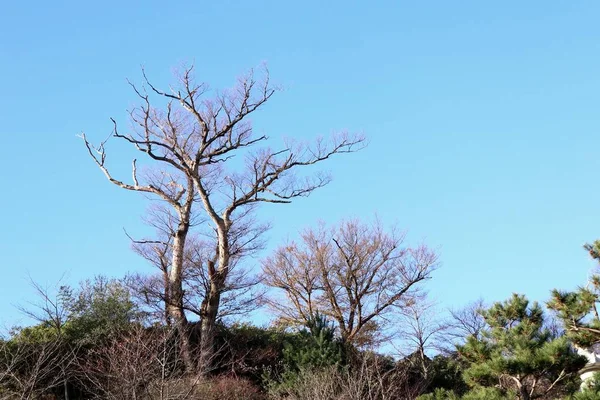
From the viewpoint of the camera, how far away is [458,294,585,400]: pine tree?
9.29 m

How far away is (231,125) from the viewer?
1852cm

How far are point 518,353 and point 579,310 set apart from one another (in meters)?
0.96

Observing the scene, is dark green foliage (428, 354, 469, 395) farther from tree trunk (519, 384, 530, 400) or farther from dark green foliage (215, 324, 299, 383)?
tree trunk (519, 384, 530, 400)

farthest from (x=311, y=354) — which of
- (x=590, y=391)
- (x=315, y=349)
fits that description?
(x=590, y=391)

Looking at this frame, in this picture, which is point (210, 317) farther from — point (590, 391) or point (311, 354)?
point (590, 391)

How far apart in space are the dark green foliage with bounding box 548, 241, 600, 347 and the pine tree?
20 cm

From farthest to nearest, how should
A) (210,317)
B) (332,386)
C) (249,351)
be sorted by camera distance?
(210,317) → (249,351) → (332,386)

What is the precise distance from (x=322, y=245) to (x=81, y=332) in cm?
953

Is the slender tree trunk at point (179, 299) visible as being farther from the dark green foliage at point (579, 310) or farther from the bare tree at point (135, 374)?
the dark green foliage at point (579, 310)

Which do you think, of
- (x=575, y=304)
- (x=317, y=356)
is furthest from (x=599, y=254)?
(x=317, y=356)

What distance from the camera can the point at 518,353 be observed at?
9.34 meters

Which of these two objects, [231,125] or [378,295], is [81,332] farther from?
[378,295]

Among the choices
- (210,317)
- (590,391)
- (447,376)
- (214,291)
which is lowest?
(590,391)

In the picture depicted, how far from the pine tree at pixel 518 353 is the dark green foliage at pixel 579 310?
0.65 ft
